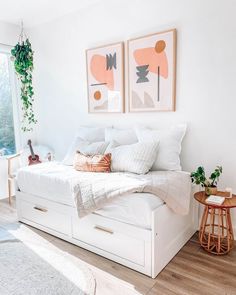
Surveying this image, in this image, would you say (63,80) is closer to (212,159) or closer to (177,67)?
(177,67)

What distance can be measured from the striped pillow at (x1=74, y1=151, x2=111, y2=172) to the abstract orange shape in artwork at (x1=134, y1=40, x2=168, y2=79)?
104 cm

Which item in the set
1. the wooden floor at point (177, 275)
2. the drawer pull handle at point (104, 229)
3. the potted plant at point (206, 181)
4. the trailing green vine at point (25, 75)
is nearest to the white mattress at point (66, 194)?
the drawer pull handle at point (104, 229)

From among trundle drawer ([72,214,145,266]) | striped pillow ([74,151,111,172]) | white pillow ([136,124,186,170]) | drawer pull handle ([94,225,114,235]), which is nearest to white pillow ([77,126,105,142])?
striped pillow ([74,151,111,172])

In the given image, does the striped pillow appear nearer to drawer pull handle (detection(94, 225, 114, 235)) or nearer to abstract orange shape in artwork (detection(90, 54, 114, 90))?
drawer pull handle (detection(94, 225, 114, 235))

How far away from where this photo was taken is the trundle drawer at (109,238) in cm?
183

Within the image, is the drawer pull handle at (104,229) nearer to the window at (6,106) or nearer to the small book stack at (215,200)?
the small book stack at (215,200)

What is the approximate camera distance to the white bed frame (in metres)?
1.77

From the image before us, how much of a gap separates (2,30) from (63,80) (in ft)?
3.59

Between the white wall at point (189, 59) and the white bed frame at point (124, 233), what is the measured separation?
2.22ft

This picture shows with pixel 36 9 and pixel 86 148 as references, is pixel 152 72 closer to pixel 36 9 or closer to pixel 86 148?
pixel 86 148

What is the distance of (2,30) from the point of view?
3.39 meters

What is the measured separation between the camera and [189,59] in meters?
2.38

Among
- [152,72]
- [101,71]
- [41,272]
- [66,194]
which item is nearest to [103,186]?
[66,194]

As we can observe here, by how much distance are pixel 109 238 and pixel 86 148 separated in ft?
3.63
